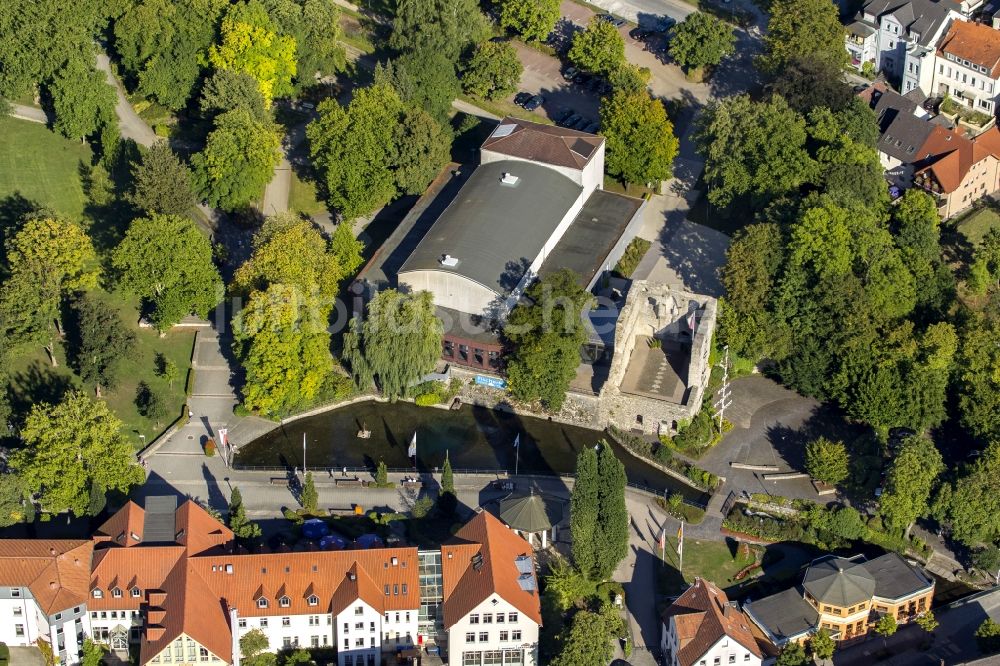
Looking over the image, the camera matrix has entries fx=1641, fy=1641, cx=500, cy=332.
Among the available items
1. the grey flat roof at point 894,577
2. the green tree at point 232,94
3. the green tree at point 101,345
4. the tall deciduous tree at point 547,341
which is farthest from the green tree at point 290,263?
the grey flat roof at point 894,577

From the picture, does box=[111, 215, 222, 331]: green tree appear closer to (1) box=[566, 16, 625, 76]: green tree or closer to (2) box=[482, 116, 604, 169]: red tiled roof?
(2) box=[482, 116, 604, 169]: red tiled roof

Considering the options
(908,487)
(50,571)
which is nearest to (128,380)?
(50,571)

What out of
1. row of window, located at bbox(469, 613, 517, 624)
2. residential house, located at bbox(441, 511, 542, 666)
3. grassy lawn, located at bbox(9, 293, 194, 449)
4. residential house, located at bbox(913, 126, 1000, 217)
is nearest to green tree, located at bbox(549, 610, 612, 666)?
residential house, located at bbox(441, 511, 542, 666)

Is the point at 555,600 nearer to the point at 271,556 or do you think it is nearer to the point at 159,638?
the point at 271,556

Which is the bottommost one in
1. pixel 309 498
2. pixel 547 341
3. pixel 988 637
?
pixel 309 498

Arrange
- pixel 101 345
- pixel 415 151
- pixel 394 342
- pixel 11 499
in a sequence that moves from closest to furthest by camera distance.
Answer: pixel 11 499 < pixel 101 345 < pixel 394 342 < pixel 415 151

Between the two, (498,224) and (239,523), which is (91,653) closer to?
(239,523)

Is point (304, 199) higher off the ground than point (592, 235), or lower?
lower

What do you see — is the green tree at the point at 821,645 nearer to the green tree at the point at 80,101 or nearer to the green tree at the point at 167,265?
the green tree at the point at 167,265
